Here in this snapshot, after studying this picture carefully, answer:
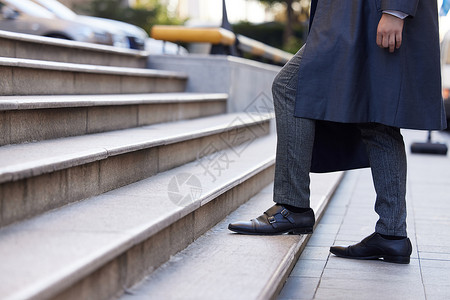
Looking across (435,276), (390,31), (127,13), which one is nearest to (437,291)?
(435,276)

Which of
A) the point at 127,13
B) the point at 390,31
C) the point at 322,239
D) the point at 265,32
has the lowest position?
the point at 322,239

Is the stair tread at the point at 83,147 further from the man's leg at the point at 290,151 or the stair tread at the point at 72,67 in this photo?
the man's leg at the point at 290,151

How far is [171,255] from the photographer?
3.09 m

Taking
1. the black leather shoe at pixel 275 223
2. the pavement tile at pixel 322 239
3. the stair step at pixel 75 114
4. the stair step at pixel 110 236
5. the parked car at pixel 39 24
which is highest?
the parked car at pixel 39 24

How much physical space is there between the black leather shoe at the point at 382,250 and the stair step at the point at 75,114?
1.71 metres

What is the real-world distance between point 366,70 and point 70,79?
2.28 metres

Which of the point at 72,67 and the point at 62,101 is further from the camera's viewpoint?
the point at 72,67

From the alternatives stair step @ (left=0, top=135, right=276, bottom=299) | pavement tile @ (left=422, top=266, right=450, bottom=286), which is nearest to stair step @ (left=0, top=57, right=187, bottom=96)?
stair step @ (left=0, top=135, right=276, bottom=299)

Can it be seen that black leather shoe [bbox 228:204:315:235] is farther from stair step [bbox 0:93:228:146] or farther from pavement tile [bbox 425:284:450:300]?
stair step [bbox 0:93:228:146]

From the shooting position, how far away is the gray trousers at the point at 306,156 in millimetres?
3398

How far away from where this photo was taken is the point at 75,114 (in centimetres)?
401

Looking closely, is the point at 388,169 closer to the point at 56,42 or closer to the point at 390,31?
the point at 390,31

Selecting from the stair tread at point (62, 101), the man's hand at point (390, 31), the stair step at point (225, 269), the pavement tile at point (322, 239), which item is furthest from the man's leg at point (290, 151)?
the stair tread at point (62, 101)

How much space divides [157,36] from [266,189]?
339cm
